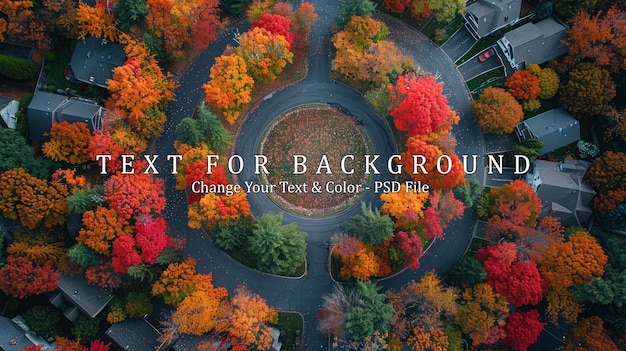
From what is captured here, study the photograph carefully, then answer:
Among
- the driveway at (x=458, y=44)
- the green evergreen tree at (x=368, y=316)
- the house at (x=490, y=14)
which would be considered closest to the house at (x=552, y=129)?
the driveway at (x=458, y=44)

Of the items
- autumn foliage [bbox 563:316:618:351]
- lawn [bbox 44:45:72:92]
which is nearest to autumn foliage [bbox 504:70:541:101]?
autumn foliage [bbox 563:316:618:351]

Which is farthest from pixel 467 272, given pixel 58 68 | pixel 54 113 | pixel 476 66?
pixel 58 68

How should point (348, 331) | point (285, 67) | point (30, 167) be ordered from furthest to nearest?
point (285, 67), point (30, 167), point (348, 331)

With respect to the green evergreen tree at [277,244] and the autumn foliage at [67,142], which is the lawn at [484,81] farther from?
the autumn foliage at [67,142]

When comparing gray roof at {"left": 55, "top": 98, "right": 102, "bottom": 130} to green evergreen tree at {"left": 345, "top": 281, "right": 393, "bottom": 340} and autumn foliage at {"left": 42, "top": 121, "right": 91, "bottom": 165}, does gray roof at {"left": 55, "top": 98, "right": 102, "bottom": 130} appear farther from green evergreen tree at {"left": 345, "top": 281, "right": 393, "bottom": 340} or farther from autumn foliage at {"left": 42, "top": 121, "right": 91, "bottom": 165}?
green evergreen tree at {"left": 345, "top": 281, "right": 393, "bottom": 340}

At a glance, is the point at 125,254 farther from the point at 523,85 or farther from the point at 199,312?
the point at 523,85

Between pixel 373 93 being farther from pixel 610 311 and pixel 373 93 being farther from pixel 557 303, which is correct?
pixel 610 311

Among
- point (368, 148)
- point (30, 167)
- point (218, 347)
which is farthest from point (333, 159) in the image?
point (30, 167)
